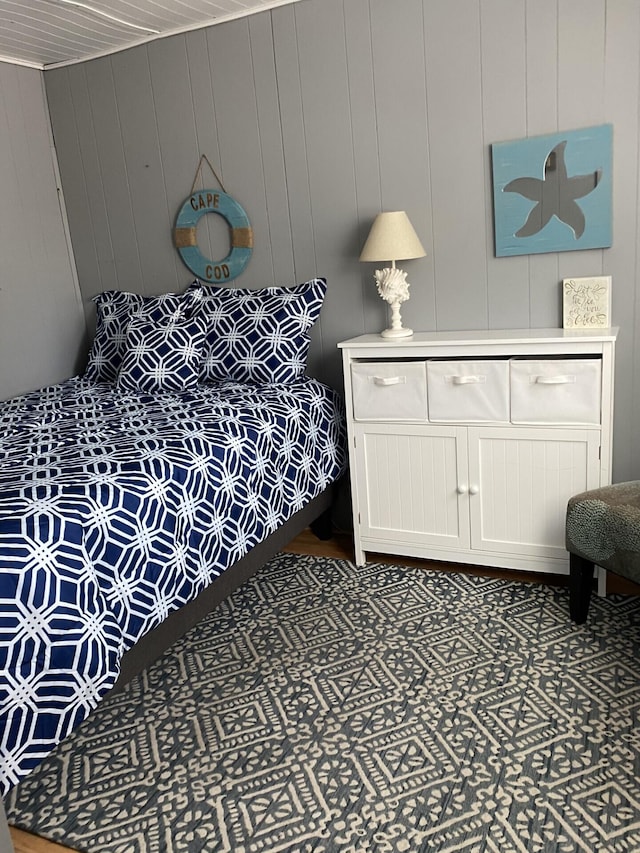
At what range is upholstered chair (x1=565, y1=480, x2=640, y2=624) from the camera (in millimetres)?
2049

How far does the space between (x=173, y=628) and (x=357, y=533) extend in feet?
3.48

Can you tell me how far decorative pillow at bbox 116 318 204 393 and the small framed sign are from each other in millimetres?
1480

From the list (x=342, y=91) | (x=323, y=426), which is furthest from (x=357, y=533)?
(x=342, y=91)

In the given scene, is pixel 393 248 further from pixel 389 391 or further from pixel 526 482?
pixel 526 482

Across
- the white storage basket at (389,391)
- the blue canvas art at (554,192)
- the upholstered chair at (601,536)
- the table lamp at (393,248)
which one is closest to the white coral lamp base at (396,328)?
the table lamp at (393,248)

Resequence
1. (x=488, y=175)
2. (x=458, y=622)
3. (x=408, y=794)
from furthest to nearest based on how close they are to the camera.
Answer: (x=488, y=175) < (x=458, y=622) < (x=408, y=794)

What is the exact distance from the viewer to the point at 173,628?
6.54 feet

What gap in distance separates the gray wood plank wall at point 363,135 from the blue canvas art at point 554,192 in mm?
44

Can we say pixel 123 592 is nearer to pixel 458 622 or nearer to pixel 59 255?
pixel 458 622

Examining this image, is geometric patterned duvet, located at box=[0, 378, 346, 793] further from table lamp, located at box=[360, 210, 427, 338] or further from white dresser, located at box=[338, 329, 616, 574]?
table lamp, located at box=[360, 210, 427, 338]

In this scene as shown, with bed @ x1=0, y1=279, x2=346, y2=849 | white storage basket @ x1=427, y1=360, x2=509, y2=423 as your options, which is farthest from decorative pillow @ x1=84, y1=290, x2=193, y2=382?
white storage basket @ x1=427, y1=360, x2=509, y2=423

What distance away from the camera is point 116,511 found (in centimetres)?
180

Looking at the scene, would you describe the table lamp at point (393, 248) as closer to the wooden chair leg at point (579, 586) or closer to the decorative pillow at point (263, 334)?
the decorative pillow at point (263, 334)

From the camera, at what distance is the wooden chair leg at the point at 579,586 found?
227 cm
